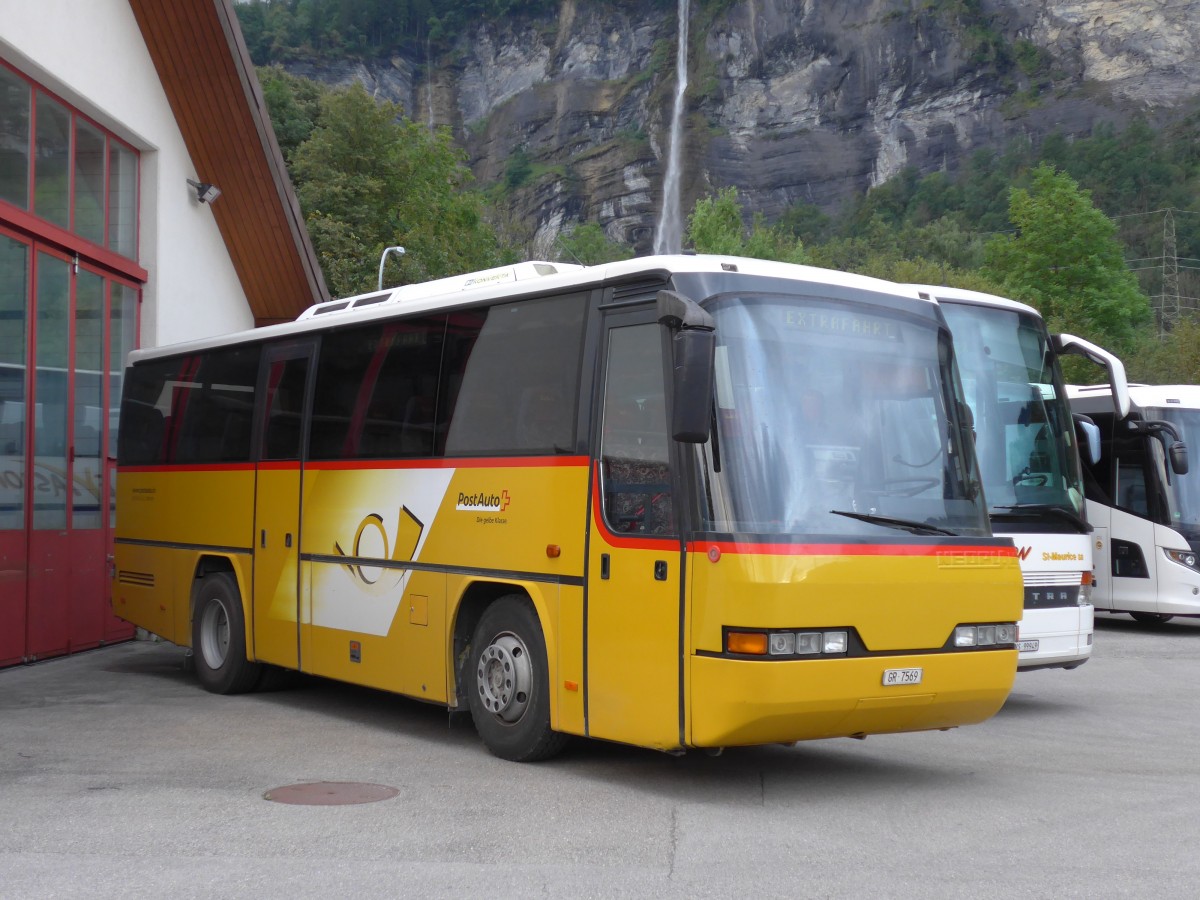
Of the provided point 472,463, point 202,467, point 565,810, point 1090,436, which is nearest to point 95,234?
point 202,467

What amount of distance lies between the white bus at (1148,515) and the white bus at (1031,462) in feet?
21.1

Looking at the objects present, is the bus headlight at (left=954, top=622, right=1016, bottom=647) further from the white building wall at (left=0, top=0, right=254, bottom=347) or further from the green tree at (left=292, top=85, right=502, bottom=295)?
the green tree at (left=292, top=85, right=502, bottom=295)

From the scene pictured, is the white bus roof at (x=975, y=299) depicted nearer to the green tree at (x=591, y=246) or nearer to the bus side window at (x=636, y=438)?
the bus side window at (x=636, y=438)

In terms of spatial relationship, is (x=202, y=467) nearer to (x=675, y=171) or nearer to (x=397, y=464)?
(x=397, y=464)

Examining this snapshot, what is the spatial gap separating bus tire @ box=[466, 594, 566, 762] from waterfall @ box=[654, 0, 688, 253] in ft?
359

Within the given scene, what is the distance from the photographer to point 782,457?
25.0ft

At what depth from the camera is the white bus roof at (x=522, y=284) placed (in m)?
7.99

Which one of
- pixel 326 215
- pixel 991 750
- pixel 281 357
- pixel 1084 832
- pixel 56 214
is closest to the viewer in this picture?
pixel 1084 832

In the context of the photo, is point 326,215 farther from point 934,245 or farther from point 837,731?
point 934,245

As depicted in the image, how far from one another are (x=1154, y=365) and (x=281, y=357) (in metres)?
51.3

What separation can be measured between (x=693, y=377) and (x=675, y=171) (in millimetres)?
134014

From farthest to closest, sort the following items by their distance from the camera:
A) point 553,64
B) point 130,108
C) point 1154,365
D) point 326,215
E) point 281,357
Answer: point 553,64, point 1154,365, point 326,215, point 130,108, point 281,357

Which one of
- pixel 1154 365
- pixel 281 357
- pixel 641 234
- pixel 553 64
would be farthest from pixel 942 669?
pixel 553 64

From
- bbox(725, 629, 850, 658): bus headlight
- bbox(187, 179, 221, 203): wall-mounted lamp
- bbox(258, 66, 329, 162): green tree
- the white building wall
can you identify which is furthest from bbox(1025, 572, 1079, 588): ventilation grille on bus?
bbox(258, 66, 329, 162): green tree
